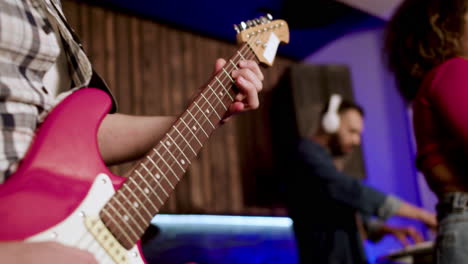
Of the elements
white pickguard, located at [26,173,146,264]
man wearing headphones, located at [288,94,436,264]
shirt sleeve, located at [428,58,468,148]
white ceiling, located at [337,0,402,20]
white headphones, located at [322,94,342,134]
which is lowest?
man wearing headphones, located at [288,94,436,264]

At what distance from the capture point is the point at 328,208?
8.24 feet

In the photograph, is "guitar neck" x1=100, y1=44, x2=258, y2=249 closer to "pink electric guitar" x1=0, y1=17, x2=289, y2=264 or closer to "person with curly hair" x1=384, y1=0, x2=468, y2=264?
"pink electric guitar" x1=0, y1=17, x2=289, y2=264

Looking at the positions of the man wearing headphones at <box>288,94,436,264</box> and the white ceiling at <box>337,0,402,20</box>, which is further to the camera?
the white ceiling at <box>337,0,402,20</box>

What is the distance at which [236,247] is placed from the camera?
8.84 feet

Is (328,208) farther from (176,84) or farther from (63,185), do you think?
(63,185)

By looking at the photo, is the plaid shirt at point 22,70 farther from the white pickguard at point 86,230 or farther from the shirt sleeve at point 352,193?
the shirt sleeve at point 352,193

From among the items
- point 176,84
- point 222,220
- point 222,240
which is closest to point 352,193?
point 222,240

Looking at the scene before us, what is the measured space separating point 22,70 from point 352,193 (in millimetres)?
1959

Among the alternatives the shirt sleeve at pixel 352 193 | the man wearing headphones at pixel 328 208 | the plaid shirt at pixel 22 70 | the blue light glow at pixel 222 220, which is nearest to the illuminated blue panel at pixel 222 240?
the blue light glow at pixel 222 220

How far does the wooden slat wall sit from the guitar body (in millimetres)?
2191

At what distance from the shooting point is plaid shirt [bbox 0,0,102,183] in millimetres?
749

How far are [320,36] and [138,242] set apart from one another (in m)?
3.28

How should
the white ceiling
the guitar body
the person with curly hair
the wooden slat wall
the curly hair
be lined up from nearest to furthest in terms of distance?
1. the guitar body
2. the person with curly hair
3. the curly hair
4. the wooden slat wall
5. the white ceiling

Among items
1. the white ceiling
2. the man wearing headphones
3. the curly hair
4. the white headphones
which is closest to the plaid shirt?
the curly hair
